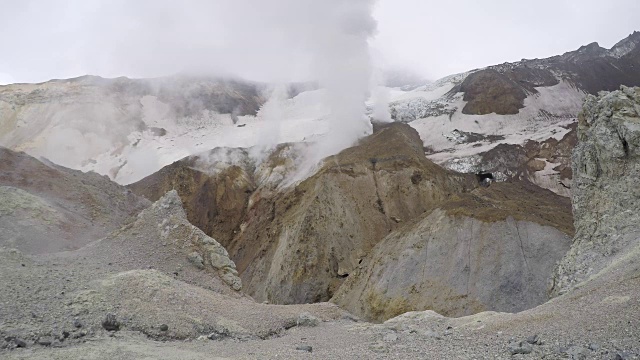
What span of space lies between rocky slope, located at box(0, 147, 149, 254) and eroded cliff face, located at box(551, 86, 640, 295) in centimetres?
2288

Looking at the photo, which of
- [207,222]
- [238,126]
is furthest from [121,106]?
[207,222]

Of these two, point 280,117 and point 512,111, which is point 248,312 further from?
point 280,117

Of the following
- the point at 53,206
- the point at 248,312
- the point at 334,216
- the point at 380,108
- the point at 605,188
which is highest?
the point at 380,108

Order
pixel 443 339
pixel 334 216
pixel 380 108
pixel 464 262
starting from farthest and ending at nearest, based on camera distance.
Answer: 1. pixel 380 108
2. pixel 334 216
3. pixel 464 262
4. pixel 443 339

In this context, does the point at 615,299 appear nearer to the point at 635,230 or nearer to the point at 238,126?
the point at 635,230

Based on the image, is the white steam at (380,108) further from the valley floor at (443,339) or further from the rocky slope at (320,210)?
the valley floor at (443,339)

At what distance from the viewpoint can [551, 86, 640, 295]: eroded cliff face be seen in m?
18.1

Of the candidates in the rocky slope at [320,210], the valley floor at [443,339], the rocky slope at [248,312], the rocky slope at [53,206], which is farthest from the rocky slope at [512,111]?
the valley floor at [443,339]

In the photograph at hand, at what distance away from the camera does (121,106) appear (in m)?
87.5

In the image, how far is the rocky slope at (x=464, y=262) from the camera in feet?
90.1

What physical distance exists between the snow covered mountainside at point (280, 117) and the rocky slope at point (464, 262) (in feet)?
63.7

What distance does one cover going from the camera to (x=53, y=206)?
2855cm

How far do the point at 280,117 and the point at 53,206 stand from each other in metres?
59.2

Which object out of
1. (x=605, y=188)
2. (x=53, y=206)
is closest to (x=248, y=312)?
(x=605, y=188)
